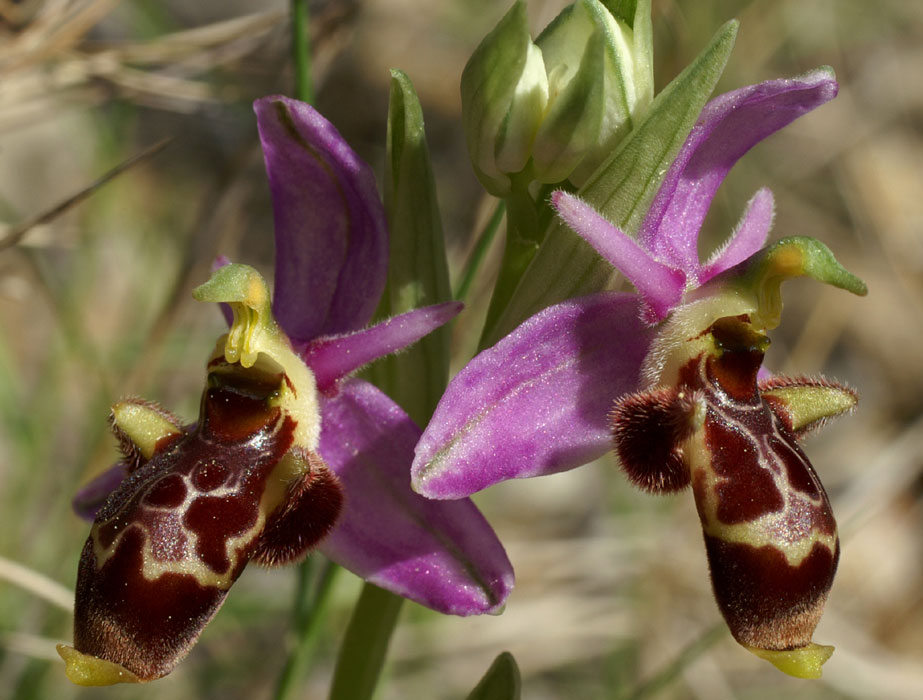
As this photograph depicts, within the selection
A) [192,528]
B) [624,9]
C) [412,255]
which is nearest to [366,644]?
[192,528]

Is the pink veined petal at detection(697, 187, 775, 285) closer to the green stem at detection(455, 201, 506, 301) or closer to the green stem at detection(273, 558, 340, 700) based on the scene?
the green stem at detection(455, 201, 506, 301)

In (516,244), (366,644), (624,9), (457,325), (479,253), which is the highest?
(624,9)

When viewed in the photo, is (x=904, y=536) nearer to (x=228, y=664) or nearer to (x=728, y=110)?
(x=228, y=664)

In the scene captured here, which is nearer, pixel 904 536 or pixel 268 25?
pixel 268 25

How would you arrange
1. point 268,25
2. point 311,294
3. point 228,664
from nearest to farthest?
point 311,294, point 268,25, point 228,664

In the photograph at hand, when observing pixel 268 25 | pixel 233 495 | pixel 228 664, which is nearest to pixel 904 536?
pixel 228 664

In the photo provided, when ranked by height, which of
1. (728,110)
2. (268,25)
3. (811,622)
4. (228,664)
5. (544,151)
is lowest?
(228,664)

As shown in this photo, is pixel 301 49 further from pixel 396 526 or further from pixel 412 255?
pixel 396 526

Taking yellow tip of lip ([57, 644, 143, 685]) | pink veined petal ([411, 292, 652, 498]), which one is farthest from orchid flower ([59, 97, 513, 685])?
pink veined petal ([411, 292, 652, 498])
